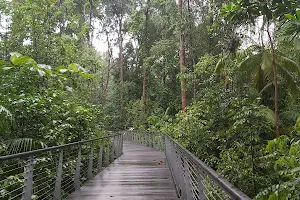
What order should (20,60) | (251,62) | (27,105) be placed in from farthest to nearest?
1. (251,62)
2. (27,105)
3. (20,60)

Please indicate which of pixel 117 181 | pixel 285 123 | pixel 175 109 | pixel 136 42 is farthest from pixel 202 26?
pixel 117 181

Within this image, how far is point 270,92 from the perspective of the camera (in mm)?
11641

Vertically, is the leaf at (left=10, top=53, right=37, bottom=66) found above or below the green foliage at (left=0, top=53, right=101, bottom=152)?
above

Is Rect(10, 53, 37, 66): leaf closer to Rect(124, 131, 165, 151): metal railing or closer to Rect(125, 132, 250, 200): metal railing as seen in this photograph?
Rect(125, 132, 250, 200): metal railing

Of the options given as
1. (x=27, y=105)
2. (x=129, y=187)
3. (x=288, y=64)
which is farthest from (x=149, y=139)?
(x=27, y=105)

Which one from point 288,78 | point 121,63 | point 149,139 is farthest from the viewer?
point 121,63

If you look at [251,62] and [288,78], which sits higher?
[251,62]

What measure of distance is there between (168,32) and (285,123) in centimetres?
→ 1424

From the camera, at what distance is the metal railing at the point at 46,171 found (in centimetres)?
335

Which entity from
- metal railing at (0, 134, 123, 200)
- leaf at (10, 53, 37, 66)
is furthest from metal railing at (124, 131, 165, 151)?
leaf at (10, 53, 37, 66)

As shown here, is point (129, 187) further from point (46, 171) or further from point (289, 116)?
point (289, 116)

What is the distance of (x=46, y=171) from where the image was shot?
415 centimetres

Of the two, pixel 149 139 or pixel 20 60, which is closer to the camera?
pixel 20 60

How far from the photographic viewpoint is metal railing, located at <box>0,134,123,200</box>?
335 centimetres
